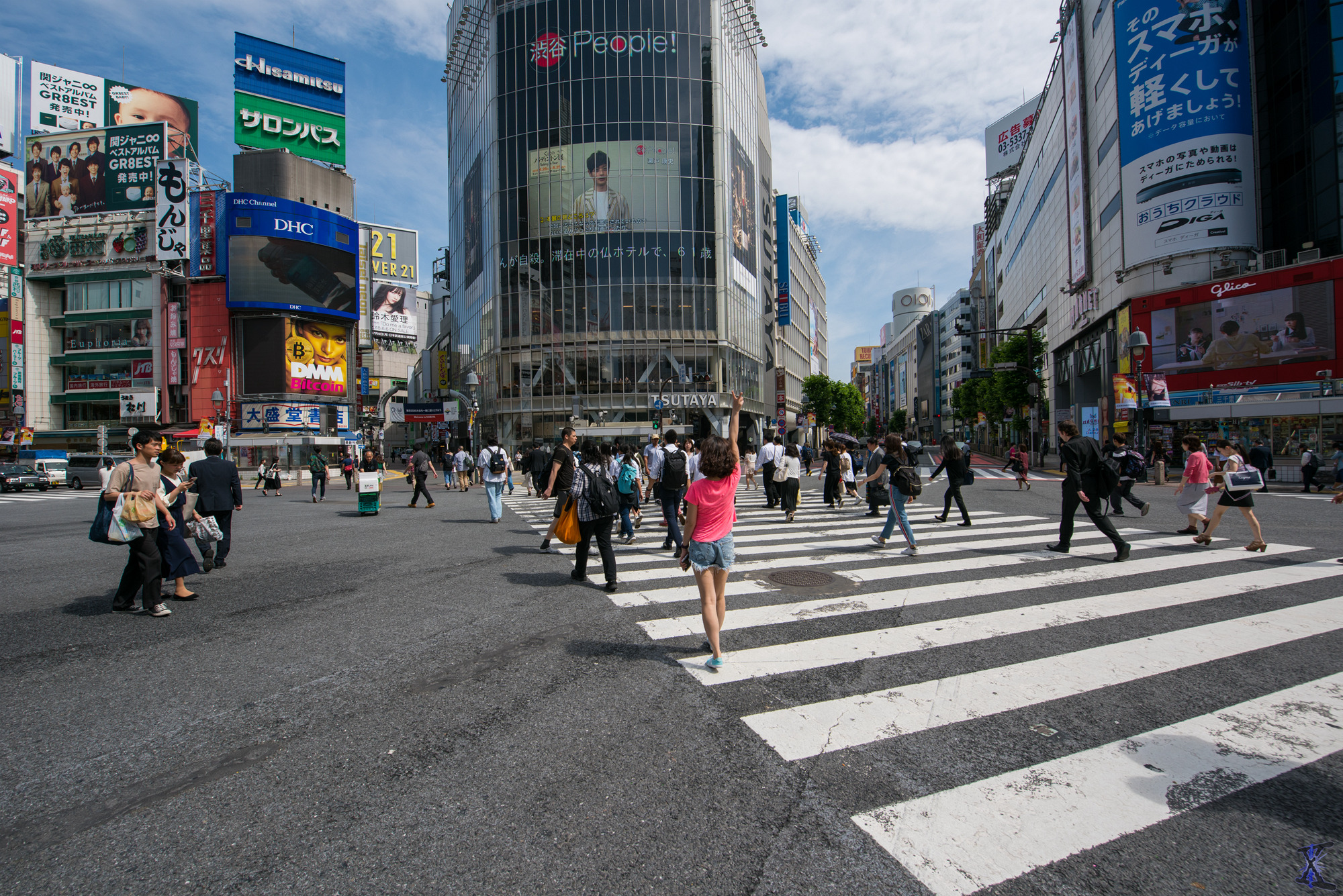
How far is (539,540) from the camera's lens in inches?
434

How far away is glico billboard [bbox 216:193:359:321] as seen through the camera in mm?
44469

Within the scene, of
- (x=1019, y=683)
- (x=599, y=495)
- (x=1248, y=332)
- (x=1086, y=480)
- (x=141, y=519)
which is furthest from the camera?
(x=1248, y=332)

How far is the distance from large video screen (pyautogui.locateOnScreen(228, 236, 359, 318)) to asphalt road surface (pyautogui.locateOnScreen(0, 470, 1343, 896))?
45511mm

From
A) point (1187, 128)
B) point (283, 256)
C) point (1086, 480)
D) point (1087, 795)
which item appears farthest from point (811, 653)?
point (283, 256)

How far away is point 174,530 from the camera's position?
6.37 metres

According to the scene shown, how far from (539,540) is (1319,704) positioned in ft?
31.6

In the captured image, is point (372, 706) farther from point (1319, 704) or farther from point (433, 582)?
point (1319, 704)

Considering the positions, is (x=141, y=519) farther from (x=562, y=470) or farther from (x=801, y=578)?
(x=801, y=578)

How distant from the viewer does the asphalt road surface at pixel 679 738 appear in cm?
253

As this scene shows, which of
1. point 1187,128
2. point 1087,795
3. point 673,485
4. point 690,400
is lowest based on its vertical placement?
point 1087,795

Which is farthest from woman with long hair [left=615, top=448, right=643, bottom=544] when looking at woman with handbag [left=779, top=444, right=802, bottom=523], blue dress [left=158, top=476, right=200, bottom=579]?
blue dress [left=158, top=476, right=200, bottom=579]

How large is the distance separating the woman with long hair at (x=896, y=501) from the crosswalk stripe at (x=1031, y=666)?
8.65 feet

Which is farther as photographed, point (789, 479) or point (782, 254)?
point (782, 254)

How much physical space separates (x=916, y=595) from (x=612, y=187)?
143 ft
